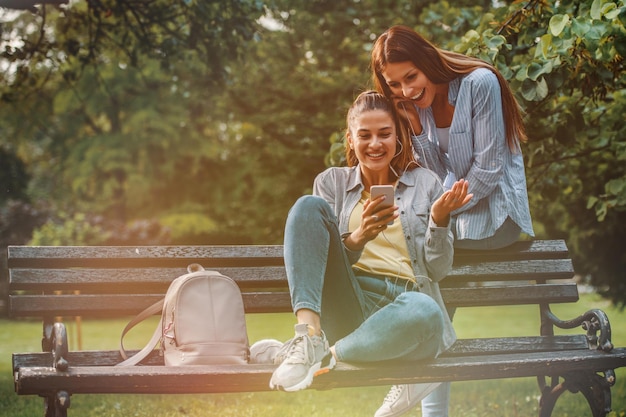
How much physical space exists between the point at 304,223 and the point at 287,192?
13600mm

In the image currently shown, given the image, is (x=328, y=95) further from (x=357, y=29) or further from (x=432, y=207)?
(x=432, y=207)

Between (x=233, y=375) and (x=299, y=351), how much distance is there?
25 cm

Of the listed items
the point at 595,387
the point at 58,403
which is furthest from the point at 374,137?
the point at 58,403

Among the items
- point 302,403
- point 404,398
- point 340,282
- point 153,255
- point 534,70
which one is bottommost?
point 302,403

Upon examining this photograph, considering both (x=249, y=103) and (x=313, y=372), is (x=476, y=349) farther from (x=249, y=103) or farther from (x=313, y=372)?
(x=249, y=103)

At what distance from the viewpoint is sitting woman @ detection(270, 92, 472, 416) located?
3.27 meters

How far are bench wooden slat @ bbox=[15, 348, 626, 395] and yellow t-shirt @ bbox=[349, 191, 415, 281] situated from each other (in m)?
0.40

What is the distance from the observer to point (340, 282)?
350cm

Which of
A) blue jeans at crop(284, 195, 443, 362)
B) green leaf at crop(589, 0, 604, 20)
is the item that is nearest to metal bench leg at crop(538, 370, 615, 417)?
blue jeans at crop(284, 195, 443, 362)

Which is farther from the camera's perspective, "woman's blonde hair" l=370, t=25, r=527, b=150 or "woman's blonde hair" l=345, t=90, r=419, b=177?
"woman's blonde hair" l=370, t=25, r=527, b=150

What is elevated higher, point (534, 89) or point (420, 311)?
point (534, 89)

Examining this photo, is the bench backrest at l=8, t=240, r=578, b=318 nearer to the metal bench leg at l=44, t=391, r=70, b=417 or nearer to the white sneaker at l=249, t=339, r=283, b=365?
the white sneaker at l=249, t=339, r=283, b=365

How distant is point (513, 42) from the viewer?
538 cm

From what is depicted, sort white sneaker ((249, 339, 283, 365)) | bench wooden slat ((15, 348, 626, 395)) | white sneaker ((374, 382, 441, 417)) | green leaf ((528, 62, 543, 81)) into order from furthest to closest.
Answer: green leaf ((528, 62, 543, 81)) < white sneaker ((374, 382, 441, 417)) < white sneaker ((249, 339, 283, 365)) < bench wooden slat ((15, 348, 626, 395))
